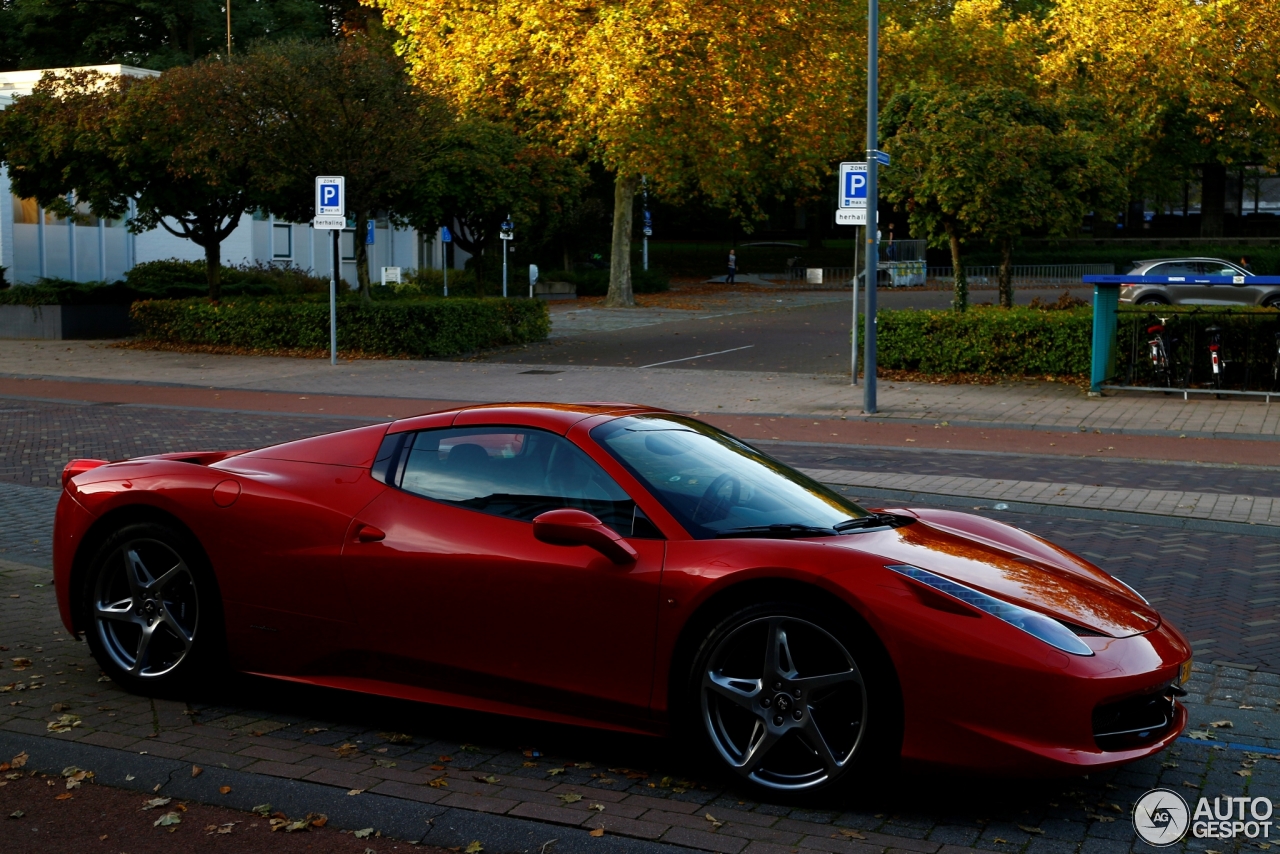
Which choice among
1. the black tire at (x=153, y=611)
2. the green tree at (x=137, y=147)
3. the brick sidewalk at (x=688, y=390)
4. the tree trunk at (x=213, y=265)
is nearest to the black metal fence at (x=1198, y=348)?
the brick sidewalk at (x=688, y=390)

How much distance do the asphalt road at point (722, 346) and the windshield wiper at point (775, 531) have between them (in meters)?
18.7

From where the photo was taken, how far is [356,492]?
532 centimetres

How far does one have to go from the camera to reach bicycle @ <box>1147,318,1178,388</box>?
18.7 meters

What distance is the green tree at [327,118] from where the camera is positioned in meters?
24.4

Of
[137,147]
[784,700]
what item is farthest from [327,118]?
[784,700]

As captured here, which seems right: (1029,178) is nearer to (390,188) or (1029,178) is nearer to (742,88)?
(390,188)

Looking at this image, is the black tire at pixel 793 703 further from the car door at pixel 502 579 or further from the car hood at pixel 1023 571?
the car hood at pixel 1023 571

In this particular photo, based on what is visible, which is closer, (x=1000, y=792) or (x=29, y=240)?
(x=1000, y=792)

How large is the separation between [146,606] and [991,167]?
1830cm

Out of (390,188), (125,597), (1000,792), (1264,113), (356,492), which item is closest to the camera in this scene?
(1000,792)

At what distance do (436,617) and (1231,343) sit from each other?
16492 millimetres

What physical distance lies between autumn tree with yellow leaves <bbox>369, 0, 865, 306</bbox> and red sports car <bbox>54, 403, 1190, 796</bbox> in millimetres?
27966

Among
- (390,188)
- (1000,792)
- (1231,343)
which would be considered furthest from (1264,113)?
(1000,792)

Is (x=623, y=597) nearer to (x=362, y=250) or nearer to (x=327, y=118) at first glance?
(x=327, y=118)
